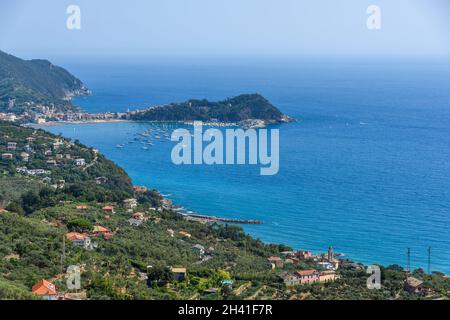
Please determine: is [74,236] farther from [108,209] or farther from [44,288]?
[44,288]

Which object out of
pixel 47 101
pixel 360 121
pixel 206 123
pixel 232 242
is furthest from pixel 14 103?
pixel 232 242

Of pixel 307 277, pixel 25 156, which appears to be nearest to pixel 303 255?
pixel 307 277

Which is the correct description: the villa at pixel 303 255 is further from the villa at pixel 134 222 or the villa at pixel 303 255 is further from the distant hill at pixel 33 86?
the distant hill at pixel 33 86

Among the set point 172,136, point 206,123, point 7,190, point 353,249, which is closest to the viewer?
point 353,249

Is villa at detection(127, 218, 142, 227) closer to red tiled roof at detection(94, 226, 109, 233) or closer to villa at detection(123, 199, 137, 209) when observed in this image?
red tiled roof at detection(94, 226, 109, 233)

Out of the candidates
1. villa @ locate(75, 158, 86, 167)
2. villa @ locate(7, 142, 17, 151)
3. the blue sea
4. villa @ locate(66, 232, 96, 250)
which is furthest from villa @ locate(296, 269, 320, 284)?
villa @ locate(7, 142, 17, 151)
